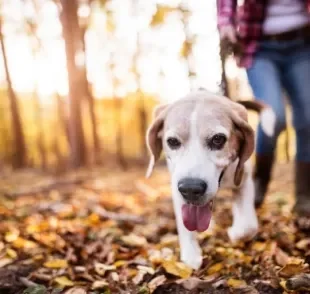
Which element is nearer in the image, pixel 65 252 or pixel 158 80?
pixel 65 252

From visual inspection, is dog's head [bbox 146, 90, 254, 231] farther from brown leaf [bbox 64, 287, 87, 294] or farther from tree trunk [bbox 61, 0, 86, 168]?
tree trunk [bbox 61, 0, 86, 168]

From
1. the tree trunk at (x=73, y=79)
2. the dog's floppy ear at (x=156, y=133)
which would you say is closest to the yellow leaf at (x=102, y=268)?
the dog's floppy ear at (x=156, y=133)

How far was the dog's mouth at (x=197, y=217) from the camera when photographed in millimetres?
2732

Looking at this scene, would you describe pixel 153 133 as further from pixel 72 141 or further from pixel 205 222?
pixel 72 141

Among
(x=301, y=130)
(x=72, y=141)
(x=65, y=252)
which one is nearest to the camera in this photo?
(x=65, y=252)

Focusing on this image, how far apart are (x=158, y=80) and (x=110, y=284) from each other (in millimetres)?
15007

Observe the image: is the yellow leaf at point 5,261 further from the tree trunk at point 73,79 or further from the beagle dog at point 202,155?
the tree trunk at point 73,79

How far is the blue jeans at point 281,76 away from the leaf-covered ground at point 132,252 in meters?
0.91

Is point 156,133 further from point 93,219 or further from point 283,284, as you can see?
point 93,219

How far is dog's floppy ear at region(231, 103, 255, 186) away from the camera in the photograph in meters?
2.83

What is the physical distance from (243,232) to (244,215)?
111 millimetres

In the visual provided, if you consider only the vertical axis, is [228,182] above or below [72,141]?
above

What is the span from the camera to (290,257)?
2.93m

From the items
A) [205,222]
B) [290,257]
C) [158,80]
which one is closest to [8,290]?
[205,222]
